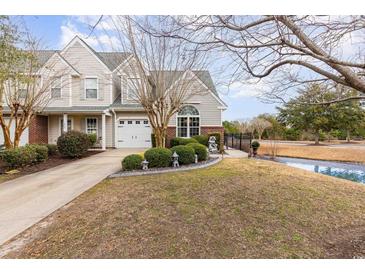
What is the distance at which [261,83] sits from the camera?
5410mm

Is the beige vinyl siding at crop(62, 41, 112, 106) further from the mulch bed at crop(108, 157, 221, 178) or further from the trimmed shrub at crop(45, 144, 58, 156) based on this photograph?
the mulch bed at crop(108, 157, 221, 178)

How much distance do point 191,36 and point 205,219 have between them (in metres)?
3.66

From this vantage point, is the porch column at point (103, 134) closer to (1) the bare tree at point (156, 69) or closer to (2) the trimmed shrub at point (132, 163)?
(1) the bare tree at point (156, 69)

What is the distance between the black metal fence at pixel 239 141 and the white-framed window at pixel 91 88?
440 inches

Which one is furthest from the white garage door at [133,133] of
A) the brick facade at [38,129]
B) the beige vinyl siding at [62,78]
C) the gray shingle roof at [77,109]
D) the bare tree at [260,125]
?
the bare tree at [260,125]

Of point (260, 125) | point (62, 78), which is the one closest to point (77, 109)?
point (62, 78)

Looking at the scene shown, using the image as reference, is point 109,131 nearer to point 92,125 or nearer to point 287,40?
point 92,125

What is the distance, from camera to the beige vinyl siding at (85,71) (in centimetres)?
1738

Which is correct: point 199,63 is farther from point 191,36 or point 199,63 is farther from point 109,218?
point 109,218

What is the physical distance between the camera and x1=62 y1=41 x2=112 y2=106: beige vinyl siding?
684 inches

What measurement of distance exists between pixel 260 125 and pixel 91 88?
26.1 meters

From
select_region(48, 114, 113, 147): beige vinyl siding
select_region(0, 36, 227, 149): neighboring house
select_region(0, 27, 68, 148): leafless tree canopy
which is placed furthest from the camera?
select_region(48, 114, 113, 147): beige vinyl siding

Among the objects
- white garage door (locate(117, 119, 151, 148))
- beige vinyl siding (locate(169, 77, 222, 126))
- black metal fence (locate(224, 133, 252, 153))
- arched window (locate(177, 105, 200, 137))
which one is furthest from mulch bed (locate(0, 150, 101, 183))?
black metal fence (locate(224, 133, 252, 153))

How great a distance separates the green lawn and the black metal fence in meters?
9.35
